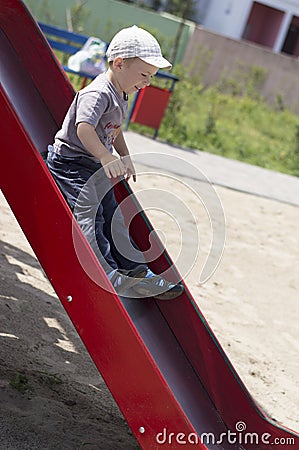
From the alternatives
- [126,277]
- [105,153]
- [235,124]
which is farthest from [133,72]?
[235,124]

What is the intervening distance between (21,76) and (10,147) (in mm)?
1104

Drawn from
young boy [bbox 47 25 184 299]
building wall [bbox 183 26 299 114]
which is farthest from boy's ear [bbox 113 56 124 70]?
building wall [bbox 183 26 299 114]

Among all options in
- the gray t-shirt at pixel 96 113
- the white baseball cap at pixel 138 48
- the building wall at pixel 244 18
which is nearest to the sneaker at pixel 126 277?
the gray t-shirt at pixel 96 113

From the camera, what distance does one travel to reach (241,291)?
18.9ft

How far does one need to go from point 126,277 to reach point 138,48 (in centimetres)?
84

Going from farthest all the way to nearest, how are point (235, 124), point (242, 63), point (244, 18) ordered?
point (244, 18) → point (242, 63) → point (235, 124)

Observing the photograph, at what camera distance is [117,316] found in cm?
270

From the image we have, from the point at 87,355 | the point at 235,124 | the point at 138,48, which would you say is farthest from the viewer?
the point at 235,124

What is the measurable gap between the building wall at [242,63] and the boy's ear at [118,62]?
16.2 metres

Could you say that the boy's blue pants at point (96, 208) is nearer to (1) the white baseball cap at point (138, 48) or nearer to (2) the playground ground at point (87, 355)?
(1) the white baseball cap at point (138, 48)

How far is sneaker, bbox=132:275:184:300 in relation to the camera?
316 cm

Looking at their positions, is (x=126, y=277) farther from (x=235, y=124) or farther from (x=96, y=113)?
(x=235, y=124)

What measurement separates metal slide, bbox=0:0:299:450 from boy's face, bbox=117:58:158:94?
0.44 meters

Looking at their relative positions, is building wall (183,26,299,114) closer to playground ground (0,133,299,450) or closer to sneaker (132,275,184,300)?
playground ground (0,133,299,450)
